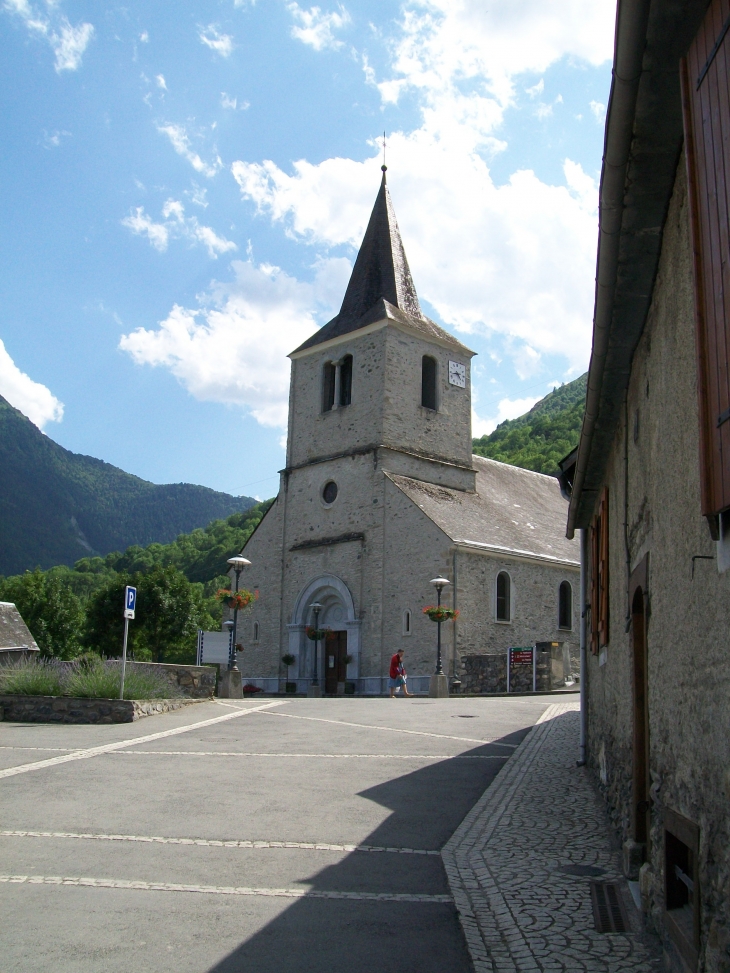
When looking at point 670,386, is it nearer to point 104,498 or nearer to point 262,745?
point 262,745

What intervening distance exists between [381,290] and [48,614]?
35.0 meters

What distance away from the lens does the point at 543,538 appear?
35.0 metres

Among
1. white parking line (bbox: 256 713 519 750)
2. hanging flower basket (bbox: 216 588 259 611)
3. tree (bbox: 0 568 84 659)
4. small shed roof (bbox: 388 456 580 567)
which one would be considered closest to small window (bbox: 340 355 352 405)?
small shed roof (bbox: 388 456 580 567)

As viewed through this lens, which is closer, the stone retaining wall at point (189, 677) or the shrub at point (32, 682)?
the shrub at point (32, 682)

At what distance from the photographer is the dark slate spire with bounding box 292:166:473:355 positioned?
3469 cm

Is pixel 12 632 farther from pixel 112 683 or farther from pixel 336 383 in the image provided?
pixel 112 683

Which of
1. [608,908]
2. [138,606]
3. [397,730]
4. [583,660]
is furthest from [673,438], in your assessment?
[138,606]

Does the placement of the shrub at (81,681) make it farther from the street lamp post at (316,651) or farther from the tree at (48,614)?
the tree at (48,614)

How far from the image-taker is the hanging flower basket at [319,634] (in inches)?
1237

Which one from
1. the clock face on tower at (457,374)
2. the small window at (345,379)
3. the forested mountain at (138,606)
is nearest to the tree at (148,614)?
the forested mountain at (138,606)

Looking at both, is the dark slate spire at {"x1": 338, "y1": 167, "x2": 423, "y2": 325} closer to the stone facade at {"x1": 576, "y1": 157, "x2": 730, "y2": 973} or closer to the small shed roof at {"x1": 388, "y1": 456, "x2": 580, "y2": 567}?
the small shed roof at {"x1": 388, "y1": 456, "x2": 580, "y2": 567}

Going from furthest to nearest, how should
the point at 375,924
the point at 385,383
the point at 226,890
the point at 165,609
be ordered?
the point at 165,609, the point at 385,383, the point at 226,890, the point at 375,924

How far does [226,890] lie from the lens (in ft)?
19.4

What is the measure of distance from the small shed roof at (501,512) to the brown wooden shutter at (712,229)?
2561cm
